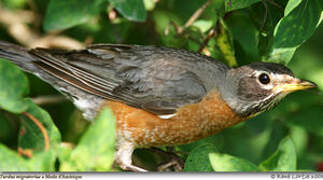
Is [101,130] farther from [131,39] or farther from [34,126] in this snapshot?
[131,39]

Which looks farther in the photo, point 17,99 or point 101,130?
point 17,99

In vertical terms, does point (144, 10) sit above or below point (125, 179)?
above

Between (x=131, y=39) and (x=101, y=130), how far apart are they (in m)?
2.73

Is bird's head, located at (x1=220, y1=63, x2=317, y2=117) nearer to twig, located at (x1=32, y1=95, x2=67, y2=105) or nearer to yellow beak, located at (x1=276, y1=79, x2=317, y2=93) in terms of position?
yellow beak, located at (x1=276, y1=79, x2=317, y2=93)

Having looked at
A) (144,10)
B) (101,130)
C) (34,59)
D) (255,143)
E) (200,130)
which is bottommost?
(255,143)

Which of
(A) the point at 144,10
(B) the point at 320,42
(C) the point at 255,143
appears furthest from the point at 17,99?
(B) the point at 320,42

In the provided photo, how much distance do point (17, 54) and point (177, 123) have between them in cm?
139

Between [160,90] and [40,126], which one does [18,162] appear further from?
[160,90]

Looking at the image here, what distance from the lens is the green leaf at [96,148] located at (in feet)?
7.01

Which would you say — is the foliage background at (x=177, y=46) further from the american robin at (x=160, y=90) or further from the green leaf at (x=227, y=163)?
the american robin at (x=160, y=90)

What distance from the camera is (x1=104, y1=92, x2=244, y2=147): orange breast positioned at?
149 inches

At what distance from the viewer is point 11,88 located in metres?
2.55

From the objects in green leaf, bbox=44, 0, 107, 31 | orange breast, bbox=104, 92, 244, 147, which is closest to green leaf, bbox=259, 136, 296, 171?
orange breast, bbox=104, 92, 244, 147

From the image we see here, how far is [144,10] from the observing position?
3.62 metres
